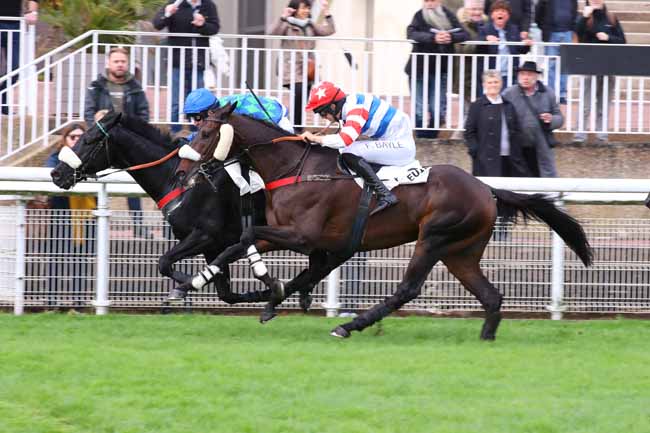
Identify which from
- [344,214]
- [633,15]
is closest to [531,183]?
[344,214]

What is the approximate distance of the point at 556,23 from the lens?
42.9ft

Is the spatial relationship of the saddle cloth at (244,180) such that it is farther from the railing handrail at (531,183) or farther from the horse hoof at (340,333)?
the horse hoof at (340,333)

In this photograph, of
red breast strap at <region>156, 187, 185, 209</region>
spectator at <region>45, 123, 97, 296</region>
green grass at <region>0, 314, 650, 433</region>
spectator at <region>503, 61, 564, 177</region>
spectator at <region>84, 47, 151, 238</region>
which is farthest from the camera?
spectator at <region>503, 61, 564, 177</region>

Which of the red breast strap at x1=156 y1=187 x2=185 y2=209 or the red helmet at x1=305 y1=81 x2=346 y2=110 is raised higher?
the red helmet at x1=305 y1=81 x2=346 y2=110

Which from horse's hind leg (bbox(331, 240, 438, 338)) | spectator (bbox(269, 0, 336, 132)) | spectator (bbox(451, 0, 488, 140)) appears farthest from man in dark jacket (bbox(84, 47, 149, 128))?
horse's hind leg (bbox(331, 240, 438, 338))

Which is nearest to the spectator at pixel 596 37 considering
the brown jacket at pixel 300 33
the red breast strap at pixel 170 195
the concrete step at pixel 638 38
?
the brown jacket at pixel 300 33

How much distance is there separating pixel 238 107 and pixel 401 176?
1.35m

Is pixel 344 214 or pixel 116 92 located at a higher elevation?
pixel 116 92

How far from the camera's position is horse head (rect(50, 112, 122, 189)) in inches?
376

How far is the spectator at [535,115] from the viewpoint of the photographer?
11.6 metres

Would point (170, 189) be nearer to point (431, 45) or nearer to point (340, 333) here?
point (340, 333)

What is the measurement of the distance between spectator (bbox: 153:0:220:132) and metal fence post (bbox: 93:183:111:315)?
8.62ft

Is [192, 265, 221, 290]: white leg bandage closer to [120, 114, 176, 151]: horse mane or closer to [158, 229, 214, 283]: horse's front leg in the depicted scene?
[158, 229, 214, 283]: horse's front leg

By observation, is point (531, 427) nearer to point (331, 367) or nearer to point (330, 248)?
point (331, 367)
